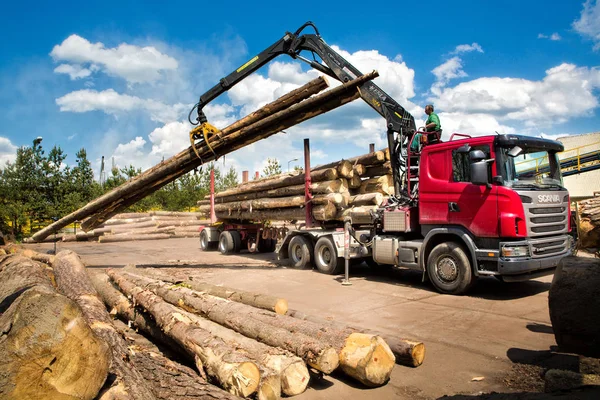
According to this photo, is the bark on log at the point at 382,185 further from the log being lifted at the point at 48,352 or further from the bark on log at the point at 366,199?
the log being lifted at the point at 48,352

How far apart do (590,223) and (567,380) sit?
37.6 ft

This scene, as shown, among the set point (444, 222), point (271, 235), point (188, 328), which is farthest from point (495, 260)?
point (271, 235)

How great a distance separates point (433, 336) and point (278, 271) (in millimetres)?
6330

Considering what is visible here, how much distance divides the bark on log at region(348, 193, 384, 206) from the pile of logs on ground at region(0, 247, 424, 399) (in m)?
4.97

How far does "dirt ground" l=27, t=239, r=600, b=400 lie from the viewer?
162 inches

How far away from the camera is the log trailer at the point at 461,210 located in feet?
23.8

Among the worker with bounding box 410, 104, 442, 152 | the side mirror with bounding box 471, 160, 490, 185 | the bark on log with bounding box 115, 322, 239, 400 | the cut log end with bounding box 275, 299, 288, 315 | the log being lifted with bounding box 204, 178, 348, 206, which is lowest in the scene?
the bark on log with bounding box 115, 322, 239, 400

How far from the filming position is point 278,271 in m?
11.5

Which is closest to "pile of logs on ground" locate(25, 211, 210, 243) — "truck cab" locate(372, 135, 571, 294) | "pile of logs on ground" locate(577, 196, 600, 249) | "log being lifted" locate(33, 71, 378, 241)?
"log being lifted" locate(33, 71, 378, 241)

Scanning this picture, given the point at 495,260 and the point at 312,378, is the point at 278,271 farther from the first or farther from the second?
the point at 312,378

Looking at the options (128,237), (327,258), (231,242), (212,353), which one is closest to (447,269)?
(327,258)

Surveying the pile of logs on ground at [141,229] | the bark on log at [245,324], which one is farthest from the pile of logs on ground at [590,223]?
the pile of logs on ground at [141,229]

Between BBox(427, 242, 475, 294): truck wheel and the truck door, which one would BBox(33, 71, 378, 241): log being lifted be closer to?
the truck door

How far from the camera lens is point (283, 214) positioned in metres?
12.9
